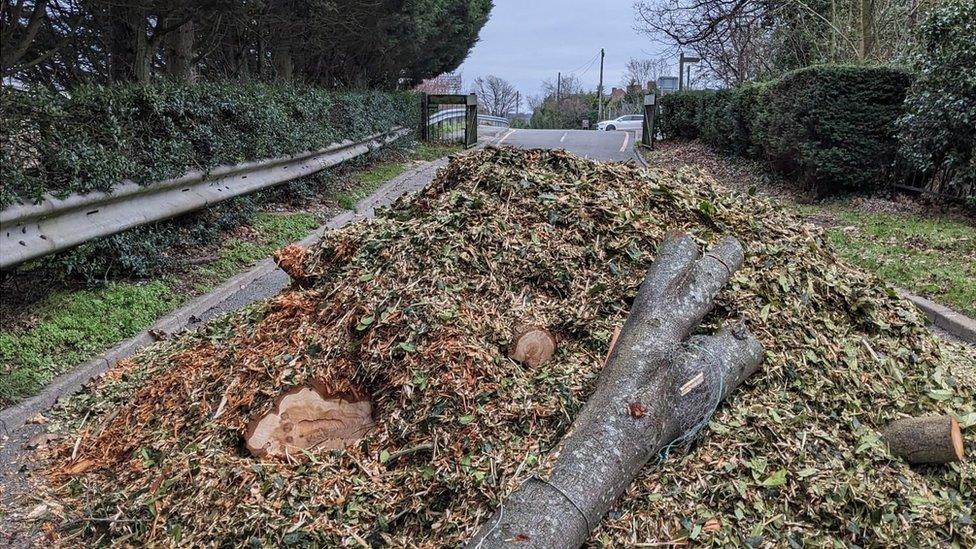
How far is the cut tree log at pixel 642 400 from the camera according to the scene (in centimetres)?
249

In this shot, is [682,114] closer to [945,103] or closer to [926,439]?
[945,103]

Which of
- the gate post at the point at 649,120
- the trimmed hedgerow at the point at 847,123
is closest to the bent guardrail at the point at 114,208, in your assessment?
the trimmed hedgerow at the point at 847,123

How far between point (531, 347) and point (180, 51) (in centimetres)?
690

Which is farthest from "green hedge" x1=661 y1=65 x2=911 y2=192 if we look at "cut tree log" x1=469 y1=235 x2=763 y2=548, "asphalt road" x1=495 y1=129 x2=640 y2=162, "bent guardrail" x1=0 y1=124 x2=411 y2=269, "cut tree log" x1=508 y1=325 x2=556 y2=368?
"cut tree log" x1=508 y1=325 x2=556 y2=368

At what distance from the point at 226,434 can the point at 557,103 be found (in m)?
56.7

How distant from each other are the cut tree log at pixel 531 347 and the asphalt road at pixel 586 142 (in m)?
15.9

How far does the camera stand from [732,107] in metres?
15.5

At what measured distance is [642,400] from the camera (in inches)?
112

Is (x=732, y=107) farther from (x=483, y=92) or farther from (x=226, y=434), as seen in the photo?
(x=483, y=92)

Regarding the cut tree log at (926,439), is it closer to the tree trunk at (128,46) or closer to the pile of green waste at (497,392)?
the pile of green waste at (497,392)

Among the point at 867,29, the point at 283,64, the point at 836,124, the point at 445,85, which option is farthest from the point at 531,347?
the point at 445,85

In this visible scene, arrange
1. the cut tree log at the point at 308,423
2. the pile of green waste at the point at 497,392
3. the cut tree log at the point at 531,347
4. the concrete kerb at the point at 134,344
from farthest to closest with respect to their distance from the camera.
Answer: the concrete kerb at the point at 134,344 → the cut tree log at the point at 531,347 → the cut tree log at the point at 308,423 → the pile of green waste at the point at 497,392

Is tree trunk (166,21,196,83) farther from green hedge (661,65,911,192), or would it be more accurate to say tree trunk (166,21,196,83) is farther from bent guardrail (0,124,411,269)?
green hedge (661,65,911,192)

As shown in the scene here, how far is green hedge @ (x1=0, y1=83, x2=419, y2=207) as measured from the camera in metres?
4.14
